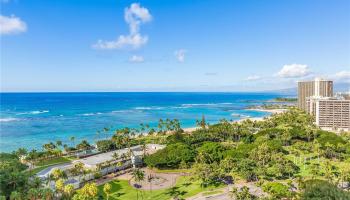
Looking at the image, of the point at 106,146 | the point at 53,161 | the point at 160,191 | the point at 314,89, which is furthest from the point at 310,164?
the point at 314,89

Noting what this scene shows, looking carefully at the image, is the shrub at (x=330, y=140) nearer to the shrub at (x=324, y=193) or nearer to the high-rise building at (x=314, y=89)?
the shrub at (x=324, y=193)

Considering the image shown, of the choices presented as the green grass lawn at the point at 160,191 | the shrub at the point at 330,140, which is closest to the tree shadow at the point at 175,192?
the green grass lawn at the point at 160,191

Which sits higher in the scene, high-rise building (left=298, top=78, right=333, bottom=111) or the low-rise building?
→ high-rise building (left=298, top=78, right=333, bottom=111)

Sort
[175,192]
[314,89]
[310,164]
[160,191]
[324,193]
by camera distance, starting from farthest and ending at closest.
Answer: [314,89], [310,164], [160,191], [175,192], [324,193]

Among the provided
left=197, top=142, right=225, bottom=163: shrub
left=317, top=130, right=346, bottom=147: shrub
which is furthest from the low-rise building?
left=317, top=130, right=346, bottom=147: shrub

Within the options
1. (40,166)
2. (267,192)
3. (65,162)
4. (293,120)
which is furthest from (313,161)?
(40,166)

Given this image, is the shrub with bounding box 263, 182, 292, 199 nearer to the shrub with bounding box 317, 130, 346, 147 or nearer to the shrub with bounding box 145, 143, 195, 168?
the shrub with bounding box 145, 143, 195, 168

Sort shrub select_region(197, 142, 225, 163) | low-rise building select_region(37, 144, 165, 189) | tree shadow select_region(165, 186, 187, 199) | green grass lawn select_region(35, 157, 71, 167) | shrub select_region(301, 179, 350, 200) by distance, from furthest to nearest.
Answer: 1. green grass lawn select_region(35, 157, 71, 167)
2. shrub select_region(197, 142, 225, 163)
3. low-rise building select_region(37, 144, 165, 189)
4. tree shadow select_region(165, 186, 187, 199)
5. shrub select_region(301, 179, 350, 200)

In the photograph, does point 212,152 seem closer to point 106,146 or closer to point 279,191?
point 279,191
